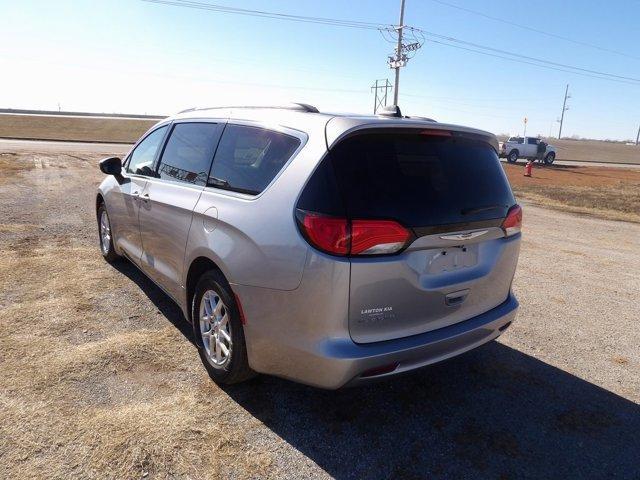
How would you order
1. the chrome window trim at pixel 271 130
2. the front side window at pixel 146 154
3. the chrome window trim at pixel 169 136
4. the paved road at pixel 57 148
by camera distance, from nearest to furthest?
the chrome window trim at pixel 271 130, the chrome window trim at pixel 169 136, the front side window at pixel 146 154, the paved road at pixel 57 148

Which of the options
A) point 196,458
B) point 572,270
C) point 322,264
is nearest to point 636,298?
point 572,270

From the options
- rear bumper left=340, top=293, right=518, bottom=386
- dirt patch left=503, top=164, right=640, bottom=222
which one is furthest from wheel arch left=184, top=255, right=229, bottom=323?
dirt patch left=503, top=164, right=640, bottom=222

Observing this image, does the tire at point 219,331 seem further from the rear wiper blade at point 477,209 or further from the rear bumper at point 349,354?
the rear wiper blade at point 477,209

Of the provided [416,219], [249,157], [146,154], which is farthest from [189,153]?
[416,219]

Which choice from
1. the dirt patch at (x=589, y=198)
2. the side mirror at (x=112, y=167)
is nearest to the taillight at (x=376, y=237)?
the side mirror at (x=112, y=167)

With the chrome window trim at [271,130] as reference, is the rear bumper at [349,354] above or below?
below

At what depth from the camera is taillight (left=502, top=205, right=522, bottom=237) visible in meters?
3.09

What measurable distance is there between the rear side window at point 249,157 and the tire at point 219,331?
0.61m

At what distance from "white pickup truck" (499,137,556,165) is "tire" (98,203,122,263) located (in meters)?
32.5

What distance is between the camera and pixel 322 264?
2.37 m

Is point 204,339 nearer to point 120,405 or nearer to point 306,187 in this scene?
point 120,405

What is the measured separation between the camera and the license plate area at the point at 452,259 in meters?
2.60

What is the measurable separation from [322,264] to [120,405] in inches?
63.5

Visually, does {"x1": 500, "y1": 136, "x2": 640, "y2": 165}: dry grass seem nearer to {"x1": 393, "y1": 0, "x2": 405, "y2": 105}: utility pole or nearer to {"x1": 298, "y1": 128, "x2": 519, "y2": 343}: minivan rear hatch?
{"x1": 393, "y1": 0, "x2": 405, "y2": 105}: utility pole
